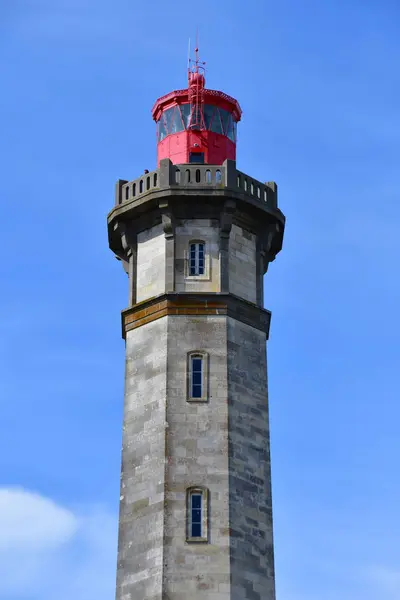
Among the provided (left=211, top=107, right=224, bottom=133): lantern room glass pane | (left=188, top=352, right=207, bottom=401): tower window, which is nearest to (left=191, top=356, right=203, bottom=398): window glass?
(left=188, top=352, right=207, bottom=401): tower window

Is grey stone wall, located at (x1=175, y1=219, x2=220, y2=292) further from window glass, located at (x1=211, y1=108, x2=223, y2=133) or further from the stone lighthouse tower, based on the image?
window glass, located at (x1=211, y1=108, x2=223, y2=133)

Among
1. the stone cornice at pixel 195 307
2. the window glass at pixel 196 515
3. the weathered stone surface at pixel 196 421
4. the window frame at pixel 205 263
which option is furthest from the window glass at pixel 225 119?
the window glass at pixel 196 515

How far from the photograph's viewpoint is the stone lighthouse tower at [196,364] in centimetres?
5325

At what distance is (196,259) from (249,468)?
7473 mm

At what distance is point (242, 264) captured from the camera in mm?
58562

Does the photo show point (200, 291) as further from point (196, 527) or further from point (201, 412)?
point (196, 527)

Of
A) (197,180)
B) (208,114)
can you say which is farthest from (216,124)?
(197,180)

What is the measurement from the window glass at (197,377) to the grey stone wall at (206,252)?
257 centimetres

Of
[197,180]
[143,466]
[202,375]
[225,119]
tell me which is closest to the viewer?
[143,466]

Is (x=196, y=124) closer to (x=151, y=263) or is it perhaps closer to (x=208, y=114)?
(x=208, y=114)

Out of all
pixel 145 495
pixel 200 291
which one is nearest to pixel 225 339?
pixel 200 291

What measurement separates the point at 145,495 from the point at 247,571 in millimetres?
4052

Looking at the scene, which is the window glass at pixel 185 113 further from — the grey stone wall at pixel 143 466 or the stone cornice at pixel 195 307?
the grey stone wall at pixel 143 466

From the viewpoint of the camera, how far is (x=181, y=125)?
201ft
